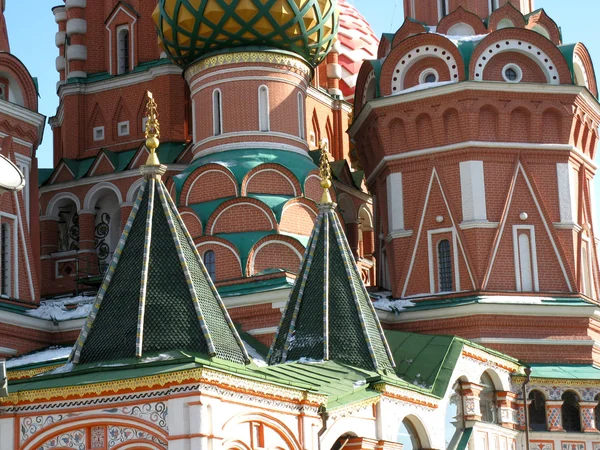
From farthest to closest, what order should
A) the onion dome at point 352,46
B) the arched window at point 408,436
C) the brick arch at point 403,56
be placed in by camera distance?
the onion dome at point 352,46, the brick arch at point 403,56, the arched window at point 408,436

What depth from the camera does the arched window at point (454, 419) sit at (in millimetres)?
17047

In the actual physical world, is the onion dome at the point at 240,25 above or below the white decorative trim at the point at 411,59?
above

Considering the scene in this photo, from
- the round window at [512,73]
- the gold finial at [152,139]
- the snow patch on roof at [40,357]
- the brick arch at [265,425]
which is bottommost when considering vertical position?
the brick arch at [265,425]

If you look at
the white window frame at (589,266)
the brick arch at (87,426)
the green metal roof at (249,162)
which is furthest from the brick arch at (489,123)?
the brick arch at (87,426)

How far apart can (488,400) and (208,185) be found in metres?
5.27

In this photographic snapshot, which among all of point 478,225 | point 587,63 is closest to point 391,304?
point 478,225

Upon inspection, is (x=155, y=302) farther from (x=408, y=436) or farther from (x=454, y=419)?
(x=454, y=419)

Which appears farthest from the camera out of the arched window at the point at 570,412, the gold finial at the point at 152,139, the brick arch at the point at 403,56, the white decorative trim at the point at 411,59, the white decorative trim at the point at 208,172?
the brick arch at the point at 403,56

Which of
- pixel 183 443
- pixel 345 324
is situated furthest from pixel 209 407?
pixel 345 324

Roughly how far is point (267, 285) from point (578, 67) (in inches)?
255

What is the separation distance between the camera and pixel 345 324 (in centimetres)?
1565

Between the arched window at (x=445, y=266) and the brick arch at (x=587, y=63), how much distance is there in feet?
11.9

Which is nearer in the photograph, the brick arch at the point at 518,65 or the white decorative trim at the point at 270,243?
the white decorative trim at the point at 270,243

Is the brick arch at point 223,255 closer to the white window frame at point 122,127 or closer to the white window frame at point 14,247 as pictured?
the white window frame at point 14,247
